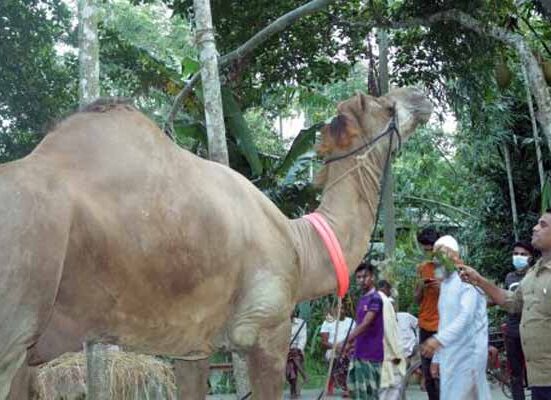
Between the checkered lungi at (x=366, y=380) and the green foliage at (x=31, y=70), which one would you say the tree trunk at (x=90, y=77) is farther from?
the green foliage at (x=31, y=70)

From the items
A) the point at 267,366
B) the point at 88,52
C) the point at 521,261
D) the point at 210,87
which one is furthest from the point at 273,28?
the point at 267,366

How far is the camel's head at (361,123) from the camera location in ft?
15.9

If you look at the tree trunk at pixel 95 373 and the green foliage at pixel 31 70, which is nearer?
the tree trunk at pixel 95 373

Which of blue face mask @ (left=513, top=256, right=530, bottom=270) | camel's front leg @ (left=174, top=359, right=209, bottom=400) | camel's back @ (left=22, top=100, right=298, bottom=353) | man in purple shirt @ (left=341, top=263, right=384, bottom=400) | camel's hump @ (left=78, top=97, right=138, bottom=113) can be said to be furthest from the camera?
blue face mask @ (left=513, top=256, right=530, bottom=270)

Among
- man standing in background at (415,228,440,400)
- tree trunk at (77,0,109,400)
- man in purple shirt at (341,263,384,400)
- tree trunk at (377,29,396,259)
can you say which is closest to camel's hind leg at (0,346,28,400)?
tree trunk at (77,0,109,400)

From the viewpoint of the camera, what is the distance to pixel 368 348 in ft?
28.6

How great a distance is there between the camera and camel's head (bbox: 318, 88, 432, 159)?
4836 millimetres

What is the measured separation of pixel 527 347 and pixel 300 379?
8742mm

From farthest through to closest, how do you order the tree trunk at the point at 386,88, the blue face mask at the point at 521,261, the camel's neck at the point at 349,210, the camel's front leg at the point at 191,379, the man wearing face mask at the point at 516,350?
the tree trunk at the point at 386,88
the blue face mask at the point at 521,261
the man wearing face mask at the point at 516,350
the camel's neck at the point at 349,210
the camel's front leg at the point at 191,379

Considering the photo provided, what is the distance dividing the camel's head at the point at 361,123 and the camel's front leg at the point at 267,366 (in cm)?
111

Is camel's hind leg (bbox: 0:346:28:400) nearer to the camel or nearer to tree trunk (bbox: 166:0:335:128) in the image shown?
the camel

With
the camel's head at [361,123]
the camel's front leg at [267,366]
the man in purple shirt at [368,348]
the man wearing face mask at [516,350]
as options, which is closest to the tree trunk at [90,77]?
the man in purple shirt at [368,348]

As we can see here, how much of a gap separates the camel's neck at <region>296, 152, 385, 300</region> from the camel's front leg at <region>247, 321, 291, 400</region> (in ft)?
1.61

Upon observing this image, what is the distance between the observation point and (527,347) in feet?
19.9
